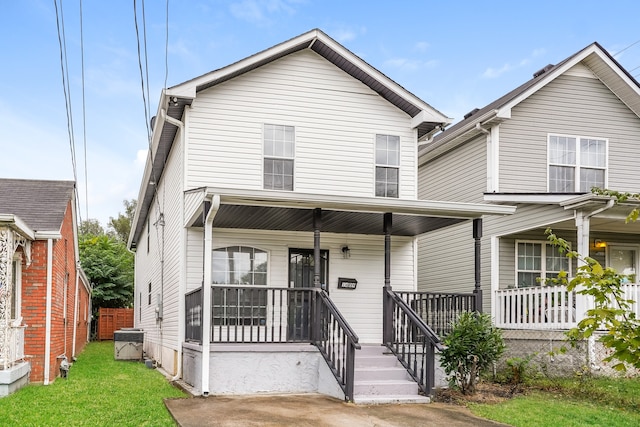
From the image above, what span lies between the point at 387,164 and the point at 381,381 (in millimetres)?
5010

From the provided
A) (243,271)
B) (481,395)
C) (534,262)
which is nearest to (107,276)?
(243,271)

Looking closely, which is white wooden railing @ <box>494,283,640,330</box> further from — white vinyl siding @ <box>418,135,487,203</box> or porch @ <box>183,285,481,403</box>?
white vinyl siding @ <box>418,135,487,203</box>

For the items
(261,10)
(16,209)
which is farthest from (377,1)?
(16,209)

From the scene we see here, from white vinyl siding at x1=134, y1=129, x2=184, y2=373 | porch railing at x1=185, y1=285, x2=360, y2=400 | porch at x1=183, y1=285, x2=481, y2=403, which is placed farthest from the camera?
white vinyl siding at x1=134, y1=129, x2=184, y2=373

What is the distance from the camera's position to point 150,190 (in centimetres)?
1859

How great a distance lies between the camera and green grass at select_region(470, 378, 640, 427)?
852 cm

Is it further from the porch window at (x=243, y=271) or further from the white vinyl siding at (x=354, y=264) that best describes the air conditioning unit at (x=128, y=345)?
the white vinyl siding at (x=354, y=264)

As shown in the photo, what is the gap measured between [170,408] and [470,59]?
19589mm

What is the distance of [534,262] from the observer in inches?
605

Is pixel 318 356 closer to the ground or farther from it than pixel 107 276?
closer to the ground

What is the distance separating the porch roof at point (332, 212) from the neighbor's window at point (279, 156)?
3.01ft

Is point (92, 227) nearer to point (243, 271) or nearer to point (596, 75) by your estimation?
point (243, 271)

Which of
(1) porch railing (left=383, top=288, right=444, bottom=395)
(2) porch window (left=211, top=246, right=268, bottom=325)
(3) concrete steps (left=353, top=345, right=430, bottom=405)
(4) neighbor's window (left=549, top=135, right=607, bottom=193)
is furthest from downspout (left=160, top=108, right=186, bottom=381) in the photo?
(4) neighbor's window (left=549, top=135, right=607, bottom=193)

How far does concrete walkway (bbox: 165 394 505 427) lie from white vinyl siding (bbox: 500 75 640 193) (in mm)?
7685
